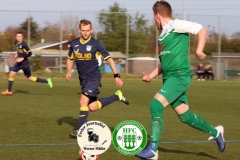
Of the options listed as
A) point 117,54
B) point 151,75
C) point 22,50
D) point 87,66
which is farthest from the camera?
point 117,54

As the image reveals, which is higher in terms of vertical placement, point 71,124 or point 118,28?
point 118,28

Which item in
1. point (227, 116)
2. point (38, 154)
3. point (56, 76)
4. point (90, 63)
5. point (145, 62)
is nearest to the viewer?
point (38, 154)

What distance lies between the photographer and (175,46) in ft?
19.2

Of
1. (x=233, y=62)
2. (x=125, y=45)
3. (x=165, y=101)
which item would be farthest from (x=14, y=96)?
(x=233, y=62)

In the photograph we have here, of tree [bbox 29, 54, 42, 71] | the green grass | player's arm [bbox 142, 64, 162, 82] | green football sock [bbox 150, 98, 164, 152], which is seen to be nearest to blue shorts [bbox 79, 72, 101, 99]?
the green grass

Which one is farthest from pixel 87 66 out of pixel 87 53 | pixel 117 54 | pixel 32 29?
pixel 117 54

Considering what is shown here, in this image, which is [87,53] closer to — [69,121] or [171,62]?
[171,62]

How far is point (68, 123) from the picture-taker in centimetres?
944

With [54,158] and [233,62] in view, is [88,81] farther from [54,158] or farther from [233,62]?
[233,62]

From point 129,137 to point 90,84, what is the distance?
242cm

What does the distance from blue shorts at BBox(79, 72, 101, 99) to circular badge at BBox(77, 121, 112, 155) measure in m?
2.40

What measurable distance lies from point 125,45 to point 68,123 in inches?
985

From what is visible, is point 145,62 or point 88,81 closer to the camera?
point 88,81

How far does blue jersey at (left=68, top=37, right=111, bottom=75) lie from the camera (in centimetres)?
754
